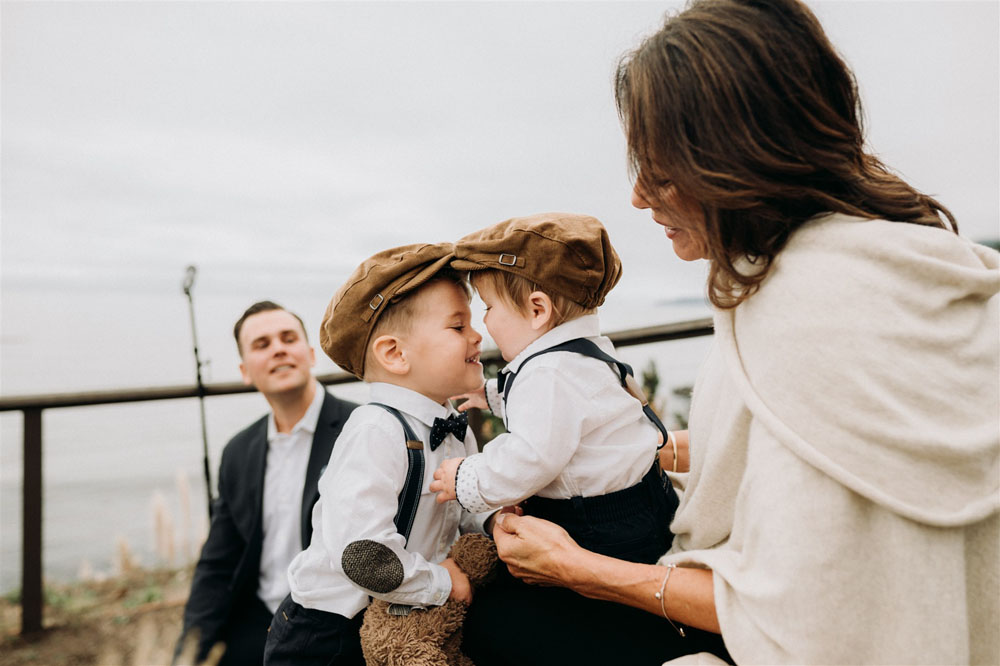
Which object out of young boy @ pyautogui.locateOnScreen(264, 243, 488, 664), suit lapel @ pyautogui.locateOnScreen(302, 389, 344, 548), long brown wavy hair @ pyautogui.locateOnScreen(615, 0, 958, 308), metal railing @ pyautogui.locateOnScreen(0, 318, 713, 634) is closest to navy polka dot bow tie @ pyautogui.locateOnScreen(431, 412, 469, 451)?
young boy @ pyautogui.locateOnScreen(264, 243, 488, 664)

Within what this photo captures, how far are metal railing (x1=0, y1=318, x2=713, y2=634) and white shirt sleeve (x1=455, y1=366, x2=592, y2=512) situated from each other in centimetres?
178

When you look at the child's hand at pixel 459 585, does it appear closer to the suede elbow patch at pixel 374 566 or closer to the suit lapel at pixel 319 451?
the suede elbow patch at pixel 374 566

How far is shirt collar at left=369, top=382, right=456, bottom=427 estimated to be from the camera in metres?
1.63

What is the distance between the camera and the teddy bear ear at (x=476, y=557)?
1560 millimetres

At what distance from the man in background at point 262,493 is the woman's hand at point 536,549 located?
1.40 meters

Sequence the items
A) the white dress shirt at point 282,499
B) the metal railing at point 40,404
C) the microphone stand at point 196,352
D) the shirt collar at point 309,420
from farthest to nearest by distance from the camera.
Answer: the microphone stand at point 196,352, the metal railing at point 40,404, the shirt collar at point 309,420, the white dress shirt at point 282,499

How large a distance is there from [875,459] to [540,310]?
2.53 feet

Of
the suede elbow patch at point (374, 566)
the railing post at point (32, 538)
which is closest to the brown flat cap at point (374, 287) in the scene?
the suede elbow patch at point (374, 566)

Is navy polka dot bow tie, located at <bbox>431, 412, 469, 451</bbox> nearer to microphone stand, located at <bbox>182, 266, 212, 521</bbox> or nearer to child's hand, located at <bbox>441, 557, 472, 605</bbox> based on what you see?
child's hand, located at <bbox>441, 557, 472, 605</bbox>

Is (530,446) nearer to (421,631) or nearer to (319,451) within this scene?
(421,631)

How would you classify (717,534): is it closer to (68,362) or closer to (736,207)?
(736,207)

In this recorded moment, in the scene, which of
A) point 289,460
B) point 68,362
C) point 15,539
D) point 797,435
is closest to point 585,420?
Answer: point 797,435

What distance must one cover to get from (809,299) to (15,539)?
4137 mm

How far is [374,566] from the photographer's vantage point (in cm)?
138
